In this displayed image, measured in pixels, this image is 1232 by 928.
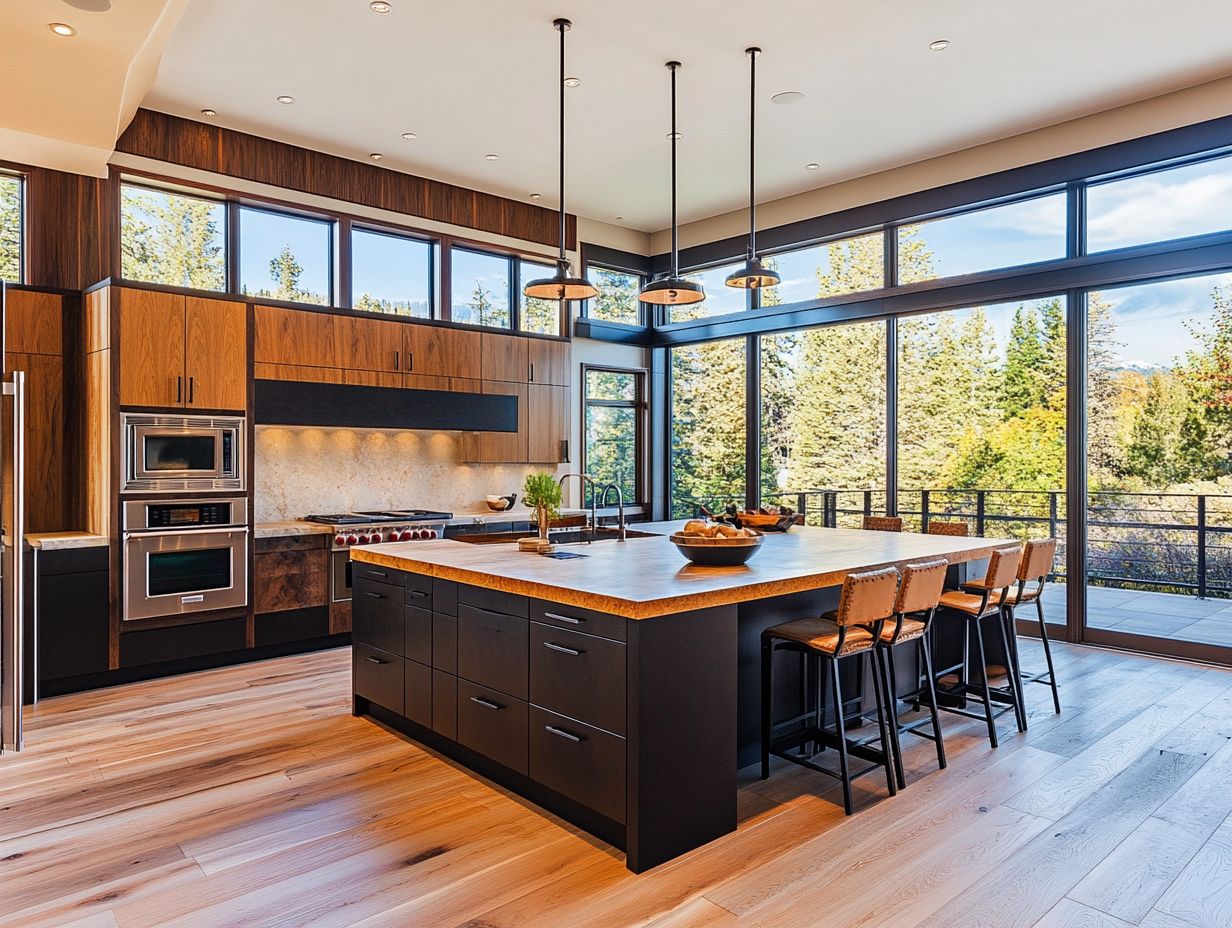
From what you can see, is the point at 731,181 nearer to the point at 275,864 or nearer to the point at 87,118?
the point at 87,118

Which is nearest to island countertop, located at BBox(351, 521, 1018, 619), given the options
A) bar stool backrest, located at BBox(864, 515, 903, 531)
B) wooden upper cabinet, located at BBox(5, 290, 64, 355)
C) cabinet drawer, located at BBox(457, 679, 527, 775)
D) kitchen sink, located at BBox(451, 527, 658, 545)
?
kitchen sink, located at BBox(451, 527, 658, 545)

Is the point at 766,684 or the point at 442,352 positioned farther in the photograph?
the point at 442,352

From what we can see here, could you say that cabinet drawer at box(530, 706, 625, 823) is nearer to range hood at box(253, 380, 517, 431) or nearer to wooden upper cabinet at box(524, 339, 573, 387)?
range hood at box(253, 380, 517, 431)

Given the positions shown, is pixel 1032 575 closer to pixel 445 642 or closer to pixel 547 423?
pixel 445 642

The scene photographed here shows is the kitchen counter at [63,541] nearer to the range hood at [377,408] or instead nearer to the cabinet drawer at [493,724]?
the range hood at [377,408]

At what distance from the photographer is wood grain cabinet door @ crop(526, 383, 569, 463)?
285 inches

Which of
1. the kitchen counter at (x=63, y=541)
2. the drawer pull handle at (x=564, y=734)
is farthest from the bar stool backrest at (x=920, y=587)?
the kitchen counter at (x=63, y=541)

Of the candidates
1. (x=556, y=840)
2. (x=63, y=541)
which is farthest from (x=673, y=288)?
(x=63, y=541)

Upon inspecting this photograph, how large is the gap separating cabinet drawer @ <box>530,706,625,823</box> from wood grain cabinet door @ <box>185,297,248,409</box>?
3450mm

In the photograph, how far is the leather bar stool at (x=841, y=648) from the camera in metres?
3.02

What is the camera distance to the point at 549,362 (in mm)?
7375

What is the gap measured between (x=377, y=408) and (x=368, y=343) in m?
0.49

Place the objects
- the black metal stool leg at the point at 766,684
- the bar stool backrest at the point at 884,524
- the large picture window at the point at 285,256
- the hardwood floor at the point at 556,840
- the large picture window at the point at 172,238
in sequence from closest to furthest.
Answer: the hardwood floor at the point at 556,840 → the black metal stool leg at the point at 766,684 → the large picture window at the point at 172,238 → the bar stool backrest at the point at 884,524 → the large picture window at the point at 285,256

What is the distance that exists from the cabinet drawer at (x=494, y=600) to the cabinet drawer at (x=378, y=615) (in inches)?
22.8
